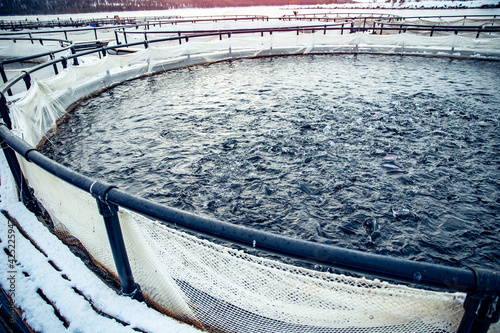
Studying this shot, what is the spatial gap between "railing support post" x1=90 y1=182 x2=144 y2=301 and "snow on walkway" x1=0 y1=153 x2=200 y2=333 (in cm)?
11

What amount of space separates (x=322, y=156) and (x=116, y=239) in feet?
17.4

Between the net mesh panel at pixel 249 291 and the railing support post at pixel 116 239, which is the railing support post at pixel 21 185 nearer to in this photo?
the net mesh panel at pixel 249 291

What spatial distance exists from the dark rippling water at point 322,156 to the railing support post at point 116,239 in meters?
2.32

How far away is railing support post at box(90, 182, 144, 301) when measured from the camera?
2.09 meters

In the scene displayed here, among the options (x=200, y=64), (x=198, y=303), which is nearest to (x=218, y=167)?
(x=198, y=303)

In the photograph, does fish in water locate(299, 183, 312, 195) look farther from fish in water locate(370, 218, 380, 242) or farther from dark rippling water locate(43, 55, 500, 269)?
fish in water locate(370, 218, 380, 242)

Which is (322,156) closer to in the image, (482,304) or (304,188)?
(304,188)

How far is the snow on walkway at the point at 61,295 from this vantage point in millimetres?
2338

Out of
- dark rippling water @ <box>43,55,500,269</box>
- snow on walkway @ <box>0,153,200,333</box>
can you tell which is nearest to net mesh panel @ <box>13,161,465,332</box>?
snow on walkway @ <box>0,153,200,333</box>

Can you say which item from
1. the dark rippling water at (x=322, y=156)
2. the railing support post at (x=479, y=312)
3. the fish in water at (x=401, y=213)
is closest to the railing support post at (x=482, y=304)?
the railing support post at (x=479, y=312)

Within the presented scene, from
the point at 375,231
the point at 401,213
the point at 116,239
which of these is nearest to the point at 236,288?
the point at 116,239

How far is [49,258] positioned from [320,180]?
15.4 feet

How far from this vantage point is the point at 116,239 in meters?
2.33

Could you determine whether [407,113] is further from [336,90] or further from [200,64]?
[200,64]
